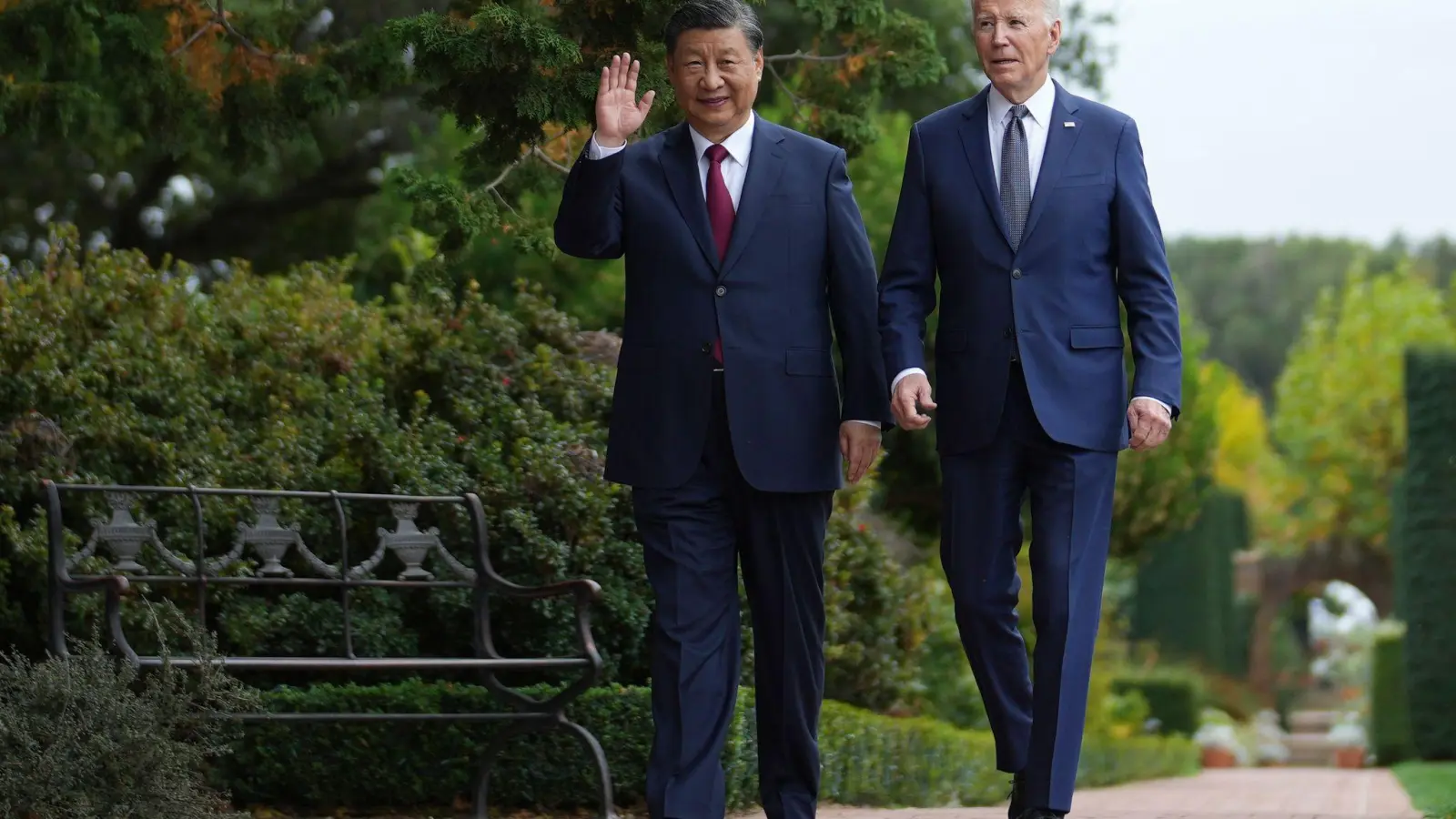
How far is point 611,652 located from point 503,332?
1471 mm

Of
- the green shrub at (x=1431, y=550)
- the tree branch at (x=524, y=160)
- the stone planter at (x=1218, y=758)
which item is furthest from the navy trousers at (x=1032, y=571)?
the stone planter at (x=1218, y=758)

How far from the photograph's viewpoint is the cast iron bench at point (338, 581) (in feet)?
16.6

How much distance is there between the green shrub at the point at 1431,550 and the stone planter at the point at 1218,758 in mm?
8104

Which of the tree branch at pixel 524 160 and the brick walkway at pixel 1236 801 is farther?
the tree branch at pixel 524 160

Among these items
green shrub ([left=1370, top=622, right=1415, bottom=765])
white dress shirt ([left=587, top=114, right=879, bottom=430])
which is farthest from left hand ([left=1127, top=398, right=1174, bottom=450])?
green shrub ([left=1370, top=622, right=1415, bottom=765])

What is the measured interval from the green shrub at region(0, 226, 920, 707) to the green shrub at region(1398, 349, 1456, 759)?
8.83 meters

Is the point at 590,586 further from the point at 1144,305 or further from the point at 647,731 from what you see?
the point at 1144,305

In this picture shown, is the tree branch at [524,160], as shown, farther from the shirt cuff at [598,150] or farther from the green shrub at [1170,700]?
the green shrub at [1170,700]

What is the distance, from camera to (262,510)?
600 cm

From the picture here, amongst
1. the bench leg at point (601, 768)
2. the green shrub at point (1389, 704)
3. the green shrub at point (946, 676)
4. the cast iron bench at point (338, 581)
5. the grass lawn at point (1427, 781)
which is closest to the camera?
the cast iron bench at point (338, 581)

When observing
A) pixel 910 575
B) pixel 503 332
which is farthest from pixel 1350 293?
pixel 503 332

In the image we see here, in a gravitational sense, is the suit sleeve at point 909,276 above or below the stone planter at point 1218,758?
above

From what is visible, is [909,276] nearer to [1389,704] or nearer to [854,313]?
[854,313]

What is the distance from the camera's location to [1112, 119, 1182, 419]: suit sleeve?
14.4 feet
